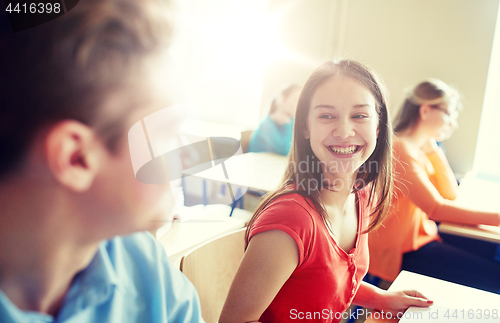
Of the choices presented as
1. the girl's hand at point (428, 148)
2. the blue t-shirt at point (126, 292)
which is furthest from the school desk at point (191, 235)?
the girl's hand at point (428, 148)

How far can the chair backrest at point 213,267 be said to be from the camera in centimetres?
107

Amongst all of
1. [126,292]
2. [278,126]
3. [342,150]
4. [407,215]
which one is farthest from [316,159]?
[278,126]

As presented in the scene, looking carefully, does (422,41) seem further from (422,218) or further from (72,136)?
(72,136)

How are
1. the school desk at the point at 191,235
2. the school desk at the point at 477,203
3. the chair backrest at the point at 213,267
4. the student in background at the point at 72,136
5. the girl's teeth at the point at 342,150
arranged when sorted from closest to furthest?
the student in background at the point at 72,136 → the girl's teeth at the point at 342,150 → the chair backrest at the point at 213,267 → the school desk at the point at 191,235 → the school desk at the point at 477,203

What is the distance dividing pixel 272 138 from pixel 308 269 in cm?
238

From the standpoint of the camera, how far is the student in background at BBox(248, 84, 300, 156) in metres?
3.16

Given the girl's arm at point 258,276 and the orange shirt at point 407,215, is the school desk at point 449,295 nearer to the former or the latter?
the girl's arm at point 258,276

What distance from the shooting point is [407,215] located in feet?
A: 6.01

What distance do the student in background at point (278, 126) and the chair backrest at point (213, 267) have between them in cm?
200

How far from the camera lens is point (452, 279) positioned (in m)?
1.80

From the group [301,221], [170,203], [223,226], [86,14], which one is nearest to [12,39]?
[86,14]

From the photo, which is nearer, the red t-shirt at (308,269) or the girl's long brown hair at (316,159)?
the red t-shirt at (308,269)

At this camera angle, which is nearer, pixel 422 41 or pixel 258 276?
pixel 258 276

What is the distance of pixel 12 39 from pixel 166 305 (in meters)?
0.38
